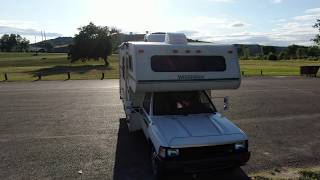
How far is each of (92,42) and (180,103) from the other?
5334 centimetres

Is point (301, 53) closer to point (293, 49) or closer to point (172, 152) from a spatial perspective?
point (293, 49)

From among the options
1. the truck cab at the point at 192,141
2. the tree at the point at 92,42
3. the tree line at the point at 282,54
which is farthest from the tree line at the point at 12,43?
the truck cab at the point at 192,141

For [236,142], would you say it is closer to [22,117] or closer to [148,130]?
[148,130]

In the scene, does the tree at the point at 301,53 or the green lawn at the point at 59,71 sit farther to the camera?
the tree at the point at 301,53

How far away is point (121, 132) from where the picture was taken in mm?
12844

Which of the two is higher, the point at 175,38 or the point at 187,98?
the point at 175,38

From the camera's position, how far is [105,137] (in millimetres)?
12180

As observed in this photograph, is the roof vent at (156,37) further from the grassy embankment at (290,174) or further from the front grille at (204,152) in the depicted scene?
the grassy embankment at (290,174)

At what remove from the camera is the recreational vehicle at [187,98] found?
7.62m

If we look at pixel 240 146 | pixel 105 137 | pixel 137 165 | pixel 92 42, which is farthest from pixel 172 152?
pixel 92 42

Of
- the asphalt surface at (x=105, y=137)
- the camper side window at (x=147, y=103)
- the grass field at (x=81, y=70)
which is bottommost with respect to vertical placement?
the asphalt surface at (x=105, y=137)

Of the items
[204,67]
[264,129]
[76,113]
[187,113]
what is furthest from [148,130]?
[76,113]

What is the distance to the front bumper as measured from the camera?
7.35 m

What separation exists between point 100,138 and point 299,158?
A: 5790 millimetres
